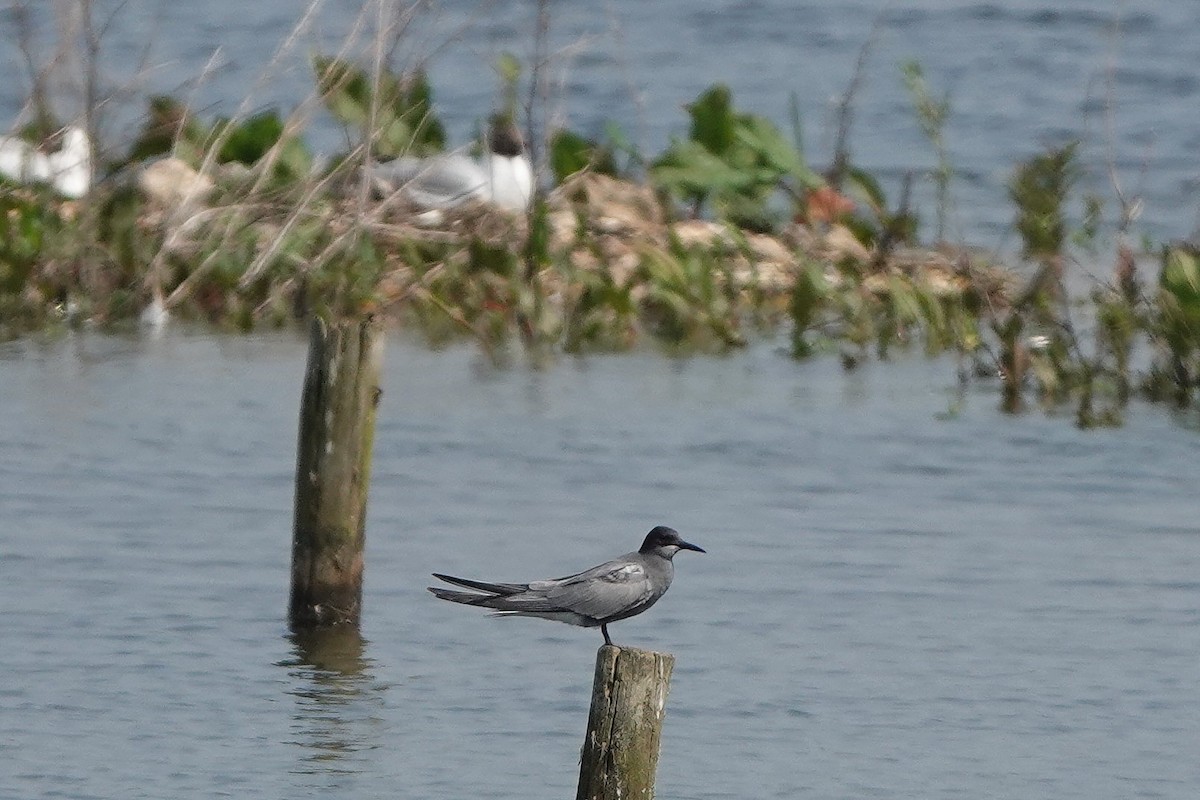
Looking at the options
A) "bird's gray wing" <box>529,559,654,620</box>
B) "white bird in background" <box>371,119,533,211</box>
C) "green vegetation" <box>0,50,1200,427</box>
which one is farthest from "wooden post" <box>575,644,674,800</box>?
"white bird in background" <box>371,119,533,211</box>

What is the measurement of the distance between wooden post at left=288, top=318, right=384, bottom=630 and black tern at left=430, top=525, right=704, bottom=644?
46.2 inches

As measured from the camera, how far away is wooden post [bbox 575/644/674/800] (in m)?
5.69

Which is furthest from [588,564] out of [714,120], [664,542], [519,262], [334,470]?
[714,120]

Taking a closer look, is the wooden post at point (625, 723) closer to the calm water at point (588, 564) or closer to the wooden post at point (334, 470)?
the calm water at point (588, 564)

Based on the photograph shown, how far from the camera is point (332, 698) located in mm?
7754

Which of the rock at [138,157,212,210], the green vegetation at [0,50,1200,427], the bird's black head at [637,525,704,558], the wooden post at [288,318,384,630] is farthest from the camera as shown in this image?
the rock at [138,157,212,210]

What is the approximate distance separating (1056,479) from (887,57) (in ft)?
48.9

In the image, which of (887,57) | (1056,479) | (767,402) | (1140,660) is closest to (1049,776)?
(1140,660)

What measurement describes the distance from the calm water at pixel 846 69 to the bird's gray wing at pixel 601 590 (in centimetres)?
1199

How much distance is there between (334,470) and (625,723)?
2468 mm

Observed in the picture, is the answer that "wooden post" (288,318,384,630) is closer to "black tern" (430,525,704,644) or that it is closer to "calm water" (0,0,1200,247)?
"black tern" (430,525,704,644)

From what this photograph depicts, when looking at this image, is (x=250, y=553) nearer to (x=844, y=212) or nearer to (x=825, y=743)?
(x=825, y=743)

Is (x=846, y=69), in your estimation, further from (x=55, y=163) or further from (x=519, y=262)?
(x=55, y=163)

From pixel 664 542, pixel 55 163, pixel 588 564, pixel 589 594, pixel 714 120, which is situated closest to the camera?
pixel 589 594
